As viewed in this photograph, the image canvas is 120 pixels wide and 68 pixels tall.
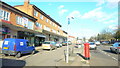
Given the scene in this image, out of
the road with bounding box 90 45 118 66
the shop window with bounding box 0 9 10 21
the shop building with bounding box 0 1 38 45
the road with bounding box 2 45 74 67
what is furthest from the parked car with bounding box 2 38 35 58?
the road with bounding box 90 45 118 66

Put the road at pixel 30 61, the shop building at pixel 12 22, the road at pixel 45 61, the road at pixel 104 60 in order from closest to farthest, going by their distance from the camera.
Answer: the road at pixel 30 61 < the road at pixel 45 61 < the road at pixel 104 60 < the shop building at pixel 12 22

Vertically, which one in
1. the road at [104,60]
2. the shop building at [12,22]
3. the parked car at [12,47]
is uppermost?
the shop building at [12,22]

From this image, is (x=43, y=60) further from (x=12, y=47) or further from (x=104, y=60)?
(x=104, y=60)

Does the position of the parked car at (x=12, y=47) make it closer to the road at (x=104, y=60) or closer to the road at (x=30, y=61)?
the road at (x=30, y=61)

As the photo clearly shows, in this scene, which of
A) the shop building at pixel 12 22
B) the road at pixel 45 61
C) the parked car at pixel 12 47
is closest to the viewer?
the road at pixel 45 61

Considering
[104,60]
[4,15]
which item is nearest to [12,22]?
[4,15]

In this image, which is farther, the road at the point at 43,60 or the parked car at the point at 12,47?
the parked car at the point at 12,47

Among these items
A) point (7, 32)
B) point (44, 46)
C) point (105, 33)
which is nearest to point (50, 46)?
point (44, 46)

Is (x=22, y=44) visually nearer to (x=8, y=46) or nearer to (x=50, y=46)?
(x=8, y=46)

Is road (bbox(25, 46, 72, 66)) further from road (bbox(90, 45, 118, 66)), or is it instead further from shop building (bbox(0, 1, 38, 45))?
shop building (bbox(0, 1, 38, 45))

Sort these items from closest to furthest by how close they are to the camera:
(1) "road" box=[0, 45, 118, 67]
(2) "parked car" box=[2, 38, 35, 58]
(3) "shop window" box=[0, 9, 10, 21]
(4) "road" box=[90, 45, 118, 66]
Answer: (1) "road" box=[0, 45, 118, 67] < (4) "road" box=[90, 45, 118, 66] < (2) "parked car" box=[2, 38, 35, 58] < (3) "shop window" box=[0, 9, 10, 21]

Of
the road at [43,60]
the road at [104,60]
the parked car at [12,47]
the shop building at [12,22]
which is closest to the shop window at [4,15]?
the shop building at [12,22]

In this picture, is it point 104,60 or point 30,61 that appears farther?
point 104,60

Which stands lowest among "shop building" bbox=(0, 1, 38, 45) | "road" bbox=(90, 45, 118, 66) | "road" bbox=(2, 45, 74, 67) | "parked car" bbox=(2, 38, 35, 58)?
"road" bbox=(90, 45, 118, 66)
